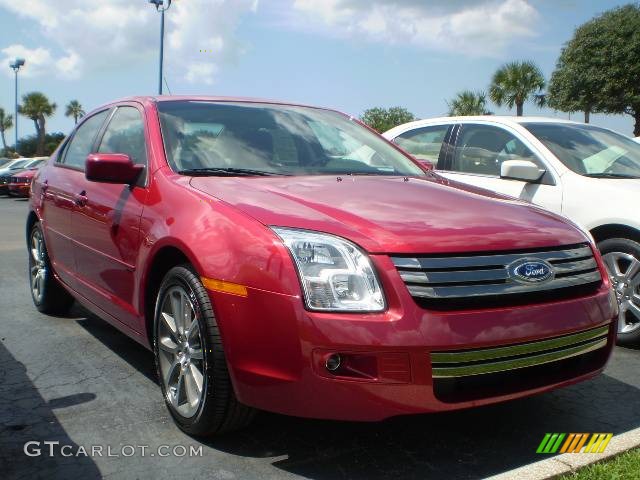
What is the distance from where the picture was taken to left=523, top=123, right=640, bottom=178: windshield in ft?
17.3

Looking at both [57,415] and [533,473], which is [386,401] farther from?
[57,415]

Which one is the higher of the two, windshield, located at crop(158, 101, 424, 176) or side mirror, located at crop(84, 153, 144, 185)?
windshield, located at crop(158, 101, 424, 176)

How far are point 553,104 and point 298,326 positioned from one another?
39818 millimetres

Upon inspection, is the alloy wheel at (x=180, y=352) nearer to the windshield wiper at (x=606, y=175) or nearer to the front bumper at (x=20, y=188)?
the windshield wiper at (x=606, y=175)

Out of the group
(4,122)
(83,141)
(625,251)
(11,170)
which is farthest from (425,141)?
(4,122)

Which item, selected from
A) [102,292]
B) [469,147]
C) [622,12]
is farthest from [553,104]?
[102,292]

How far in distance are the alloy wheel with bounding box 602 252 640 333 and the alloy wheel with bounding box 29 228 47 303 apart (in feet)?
13.4

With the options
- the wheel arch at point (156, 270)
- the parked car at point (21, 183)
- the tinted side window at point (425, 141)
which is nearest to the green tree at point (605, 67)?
the parked car at point (21, 183)

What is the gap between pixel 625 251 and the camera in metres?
4.60

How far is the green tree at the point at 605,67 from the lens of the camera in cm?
3578

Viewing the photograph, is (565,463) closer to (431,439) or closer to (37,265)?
(431,439)

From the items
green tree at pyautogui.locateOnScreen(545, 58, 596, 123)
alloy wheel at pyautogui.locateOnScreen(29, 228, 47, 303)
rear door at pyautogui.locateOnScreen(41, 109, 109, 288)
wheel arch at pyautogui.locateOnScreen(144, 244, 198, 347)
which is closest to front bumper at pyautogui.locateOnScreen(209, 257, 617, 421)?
wheel arch at pyautogui.locateOnScreen(144, 244, 198, 347)

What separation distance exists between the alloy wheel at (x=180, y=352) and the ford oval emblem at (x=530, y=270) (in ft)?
4.33

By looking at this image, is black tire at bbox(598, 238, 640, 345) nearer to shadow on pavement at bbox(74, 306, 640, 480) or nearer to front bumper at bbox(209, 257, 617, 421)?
shadow on pavement at bbox(74, 306, 640, 480)
